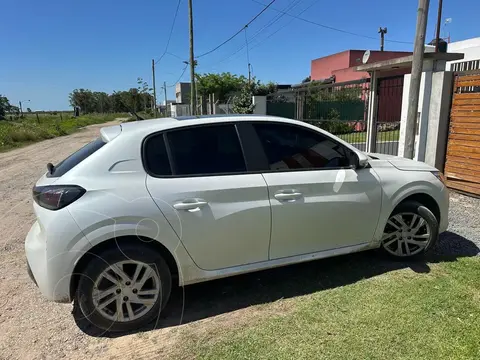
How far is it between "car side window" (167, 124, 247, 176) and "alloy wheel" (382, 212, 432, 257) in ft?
6.11

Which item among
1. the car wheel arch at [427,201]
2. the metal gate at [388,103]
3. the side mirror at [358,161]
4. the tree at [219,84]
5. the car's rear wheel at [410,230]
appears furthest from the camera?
the tree at [219,84]

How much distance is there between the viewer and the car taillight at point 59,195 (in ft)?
9.00

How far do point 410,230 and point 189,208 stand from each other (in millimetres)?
2501

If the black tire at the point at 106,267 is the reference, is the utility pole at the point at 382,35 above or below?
above

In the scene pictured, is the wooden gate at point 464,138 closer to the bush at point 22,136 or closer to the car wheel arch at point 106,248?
the car wheel arch at point 106,248

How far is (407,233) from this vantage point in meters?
3.95

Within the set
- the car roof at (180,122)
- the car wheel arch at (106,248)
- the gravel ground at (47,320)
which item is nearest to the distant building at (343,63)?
the gravel ground at (47,320)

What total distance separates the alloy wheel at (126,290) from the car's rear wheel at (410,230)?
2.50 m

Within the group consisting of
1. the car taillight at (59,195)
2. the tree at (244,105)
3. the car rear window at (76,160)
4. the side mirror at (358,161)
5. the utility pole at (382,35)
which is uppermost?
the utility pole at (382,35)

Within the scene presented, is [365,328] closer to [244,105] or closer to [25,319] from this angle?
[25,319]

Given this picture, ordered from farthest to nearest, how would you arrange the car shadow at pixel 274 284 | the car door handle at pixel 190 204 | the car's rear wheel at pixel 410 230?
1. the car's rear wheel at pixel 410 230
2. the car shadow at pixel 274 284
3. the car door handle at pixel 190 204

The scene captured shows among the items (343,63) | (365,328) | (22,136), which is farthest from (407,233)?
(343,63)

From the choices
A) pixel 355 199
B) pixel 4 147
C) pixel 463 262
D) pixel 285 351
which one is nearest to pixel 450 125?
pixel 463 262

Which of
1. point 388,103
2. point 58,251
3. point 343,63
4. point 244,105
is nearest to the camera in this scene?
point 58,251
